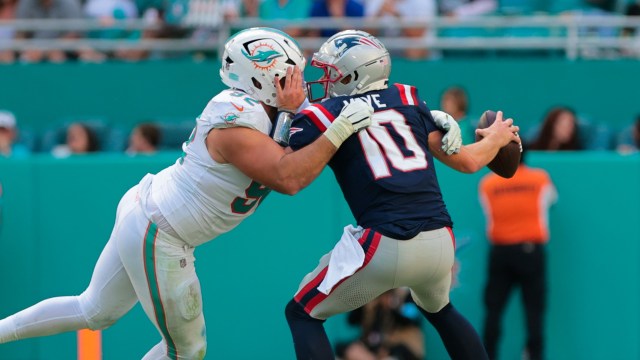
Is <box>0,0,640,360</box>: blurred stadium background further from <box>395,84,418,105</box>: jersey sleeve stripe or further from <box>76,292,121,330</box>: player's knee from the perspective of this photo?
<box>395,84,418,105</box>: jersey sleeve stripe

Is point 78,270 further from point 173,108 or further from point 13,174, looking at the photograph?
point 173,108

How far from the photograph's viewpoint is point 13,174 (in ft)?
23.8

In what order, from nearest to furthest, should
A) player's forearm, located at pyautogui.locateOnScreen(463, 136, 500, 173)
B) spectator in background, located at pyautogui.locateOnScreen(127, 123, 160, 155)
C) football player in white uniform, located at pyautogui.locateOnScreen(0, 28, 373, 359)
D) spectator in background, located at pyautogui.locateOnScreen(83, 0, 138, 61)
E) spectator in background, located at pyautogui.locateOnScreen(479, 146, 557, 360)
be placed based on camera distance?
1. football player in white uniform, located at pyautogui.locateOnScreen(0, 28, 373, 359)
2. player's forearm, located at pyautogui.locateOnScreen(463, 136, 500, 173)
3. spectator in background, located at pyautogui.locateOnScreen(479, 146, 557, 360)
4. spectator in background, located at pyautogui.locateOnScreen(127, 123, 160, 155)
5. spectator in background, located at pyautogui.locateOnScreen(83, 0, 138, 61)

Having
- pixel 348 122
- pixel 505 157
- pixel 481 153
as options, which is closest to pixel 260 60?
pixel 348 122

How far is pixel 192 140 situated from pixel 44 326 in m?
1.22

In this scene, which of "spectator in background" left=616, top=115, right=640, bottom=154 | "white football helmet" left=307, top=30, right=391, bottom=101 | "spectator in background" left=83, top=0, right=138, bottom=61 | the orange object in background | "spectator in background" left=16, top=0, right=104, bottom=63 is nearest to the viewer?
"white football helmet" left=307, top=30, right=391, bottom=101

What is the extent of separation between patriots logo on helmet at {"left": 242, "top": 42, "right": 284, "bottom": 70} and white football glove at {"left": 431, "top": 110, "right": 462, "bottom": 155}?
0.77 meters

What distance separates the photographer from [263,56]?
4.84 metres

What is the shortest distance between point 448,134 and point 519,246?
2.72 meters

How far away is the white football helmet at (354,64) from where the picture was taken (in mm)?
4797

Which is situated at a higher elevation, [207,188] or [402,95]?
[402,95]

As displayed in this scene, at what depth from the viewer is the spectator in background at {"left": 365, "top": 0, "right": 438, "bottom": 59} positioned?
1041 cm

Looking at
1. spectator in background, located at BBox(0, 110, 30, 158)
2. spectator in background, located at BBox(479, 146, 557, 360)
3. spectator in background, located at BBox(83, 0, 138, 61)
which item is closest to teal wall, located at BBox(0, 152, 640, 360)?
spectator in background, located at BBox(479, 146, 557, 360)

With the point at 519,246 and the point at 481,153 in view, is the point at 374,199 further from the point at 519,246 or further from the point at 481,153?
the point at 519,246
